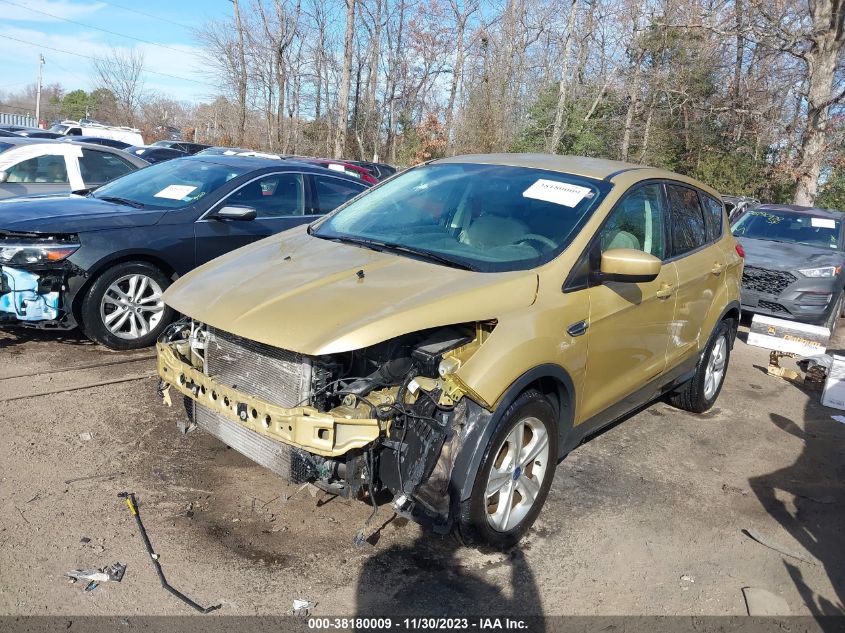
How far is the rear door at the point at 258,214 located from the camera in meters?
6.04

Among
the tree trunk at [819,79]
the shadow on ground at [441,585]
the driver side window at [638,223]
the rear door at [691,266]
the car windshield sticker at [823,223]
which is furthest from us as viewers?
the tree trunk at [819,79]

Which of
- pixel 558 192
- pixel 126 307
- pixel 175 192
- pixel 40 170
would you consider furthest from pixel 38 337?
pixel 558 192

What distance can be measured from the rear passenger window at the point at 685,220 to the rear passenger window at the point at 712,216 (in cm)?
12

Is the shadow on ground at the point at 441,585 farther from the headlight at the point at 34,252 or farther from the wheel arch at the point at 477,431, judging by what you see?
the headlight at the point at 34,252

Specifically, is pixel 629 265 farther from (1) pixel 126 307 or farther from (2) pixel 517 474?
(1) pixel 126 307

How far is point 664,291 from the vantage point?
14.0ft

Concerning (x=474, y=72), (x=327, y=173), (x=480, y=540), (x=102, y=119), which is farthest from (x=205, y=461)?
(x=102, y=119)

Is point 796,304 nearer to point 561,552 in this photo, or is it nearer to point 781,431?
point 781,431

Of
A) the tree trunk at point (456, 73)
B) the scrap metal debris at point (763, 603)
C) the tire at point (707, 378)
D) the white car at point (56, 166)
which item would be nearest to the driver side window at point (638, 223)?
the tire at point (707, 378)

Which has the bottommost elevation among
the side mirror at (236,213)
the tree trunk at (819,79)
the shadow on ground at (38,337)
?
the shadow on ground at (38,337)

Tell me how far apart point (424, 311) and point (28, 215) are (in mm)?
3997

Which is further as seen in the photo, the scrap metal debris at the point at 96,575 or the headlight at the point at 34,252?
the headlight at the point at 34,252

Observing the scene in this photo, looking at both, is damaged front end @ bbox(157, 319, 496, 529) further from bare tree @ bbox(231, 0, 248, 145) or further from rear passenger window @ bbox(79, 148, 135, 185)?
bare tree @ bbox(231, 0, 248, 145)

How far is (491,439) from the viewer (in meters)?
3.04
